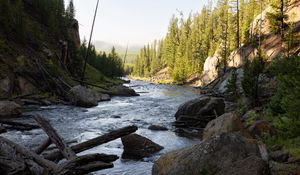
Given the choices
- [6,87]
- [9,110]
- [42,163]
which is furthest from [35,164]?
[6,87]

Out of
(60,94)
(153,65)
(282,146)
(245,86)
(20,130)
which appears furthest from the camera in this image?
(153,65)

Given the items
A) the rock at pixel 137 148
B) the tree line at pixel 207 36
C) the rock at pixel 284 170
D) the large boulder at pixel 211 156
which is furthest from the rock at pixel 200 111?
the tree line at pixel 207 36

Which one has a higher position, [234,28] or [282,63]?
[234,28]

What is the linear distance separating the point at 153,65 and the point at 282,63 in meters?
142

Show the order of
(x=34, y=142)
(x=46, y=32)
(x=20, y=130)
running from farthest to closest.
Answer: (x=46, y=32) → (x=20, y=130) → (x=34, y=142)

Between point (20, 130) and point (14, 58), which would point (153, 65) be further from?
point (20, 130)

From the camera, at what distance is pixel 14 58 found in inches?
1331

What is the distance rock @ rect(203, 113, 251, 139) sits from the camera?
13173 millimetres

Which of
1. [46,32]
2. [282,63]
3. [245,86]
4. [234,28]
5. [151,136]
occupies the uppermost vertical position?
[234,28]

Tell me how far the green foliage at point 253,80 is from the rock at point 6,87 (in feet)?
72.0

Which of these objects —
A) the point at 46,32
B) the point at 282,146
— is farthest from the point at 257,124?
the point at 46,32

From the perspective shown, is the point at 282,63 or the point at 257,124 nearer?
the point at 257,124

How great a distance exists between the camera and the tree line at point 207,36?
3059 inches

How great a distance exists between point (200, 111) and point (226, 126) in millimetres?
7947
